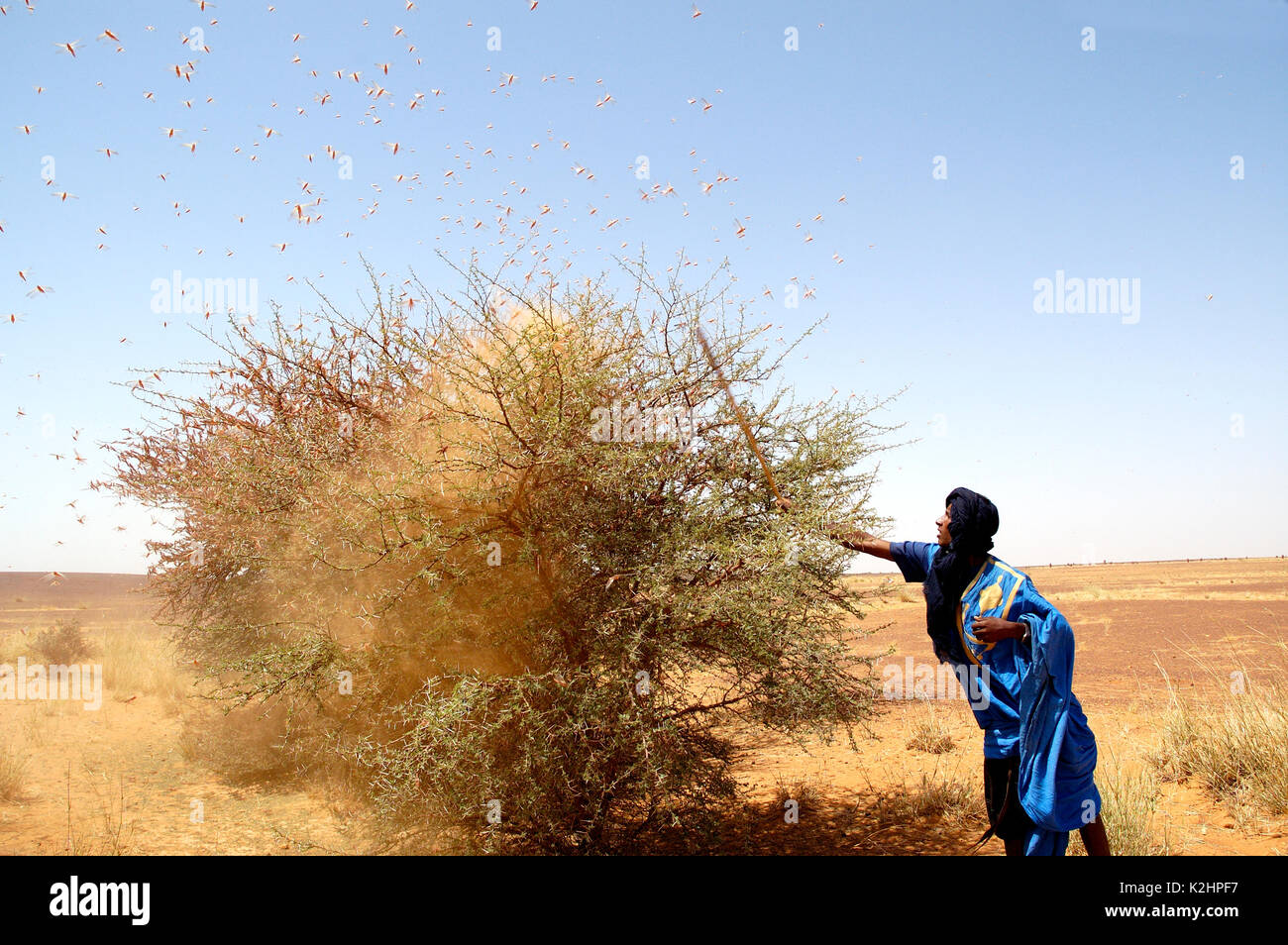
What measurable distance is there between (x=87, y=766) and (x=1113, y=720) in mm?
11769

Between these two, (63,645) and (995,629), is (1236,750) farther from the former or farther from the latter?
(63,645)

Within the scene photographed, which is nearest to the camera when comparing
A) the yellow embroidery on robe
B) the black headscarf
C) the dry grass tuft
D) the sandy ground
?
the yellow embroidery on robe

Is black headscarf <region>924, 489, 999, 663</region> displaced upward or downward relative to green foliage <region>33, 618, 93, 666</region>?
upward

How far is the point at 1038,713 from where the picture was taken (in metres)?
4.13

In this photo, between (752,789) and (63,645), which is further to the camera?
(63,645)

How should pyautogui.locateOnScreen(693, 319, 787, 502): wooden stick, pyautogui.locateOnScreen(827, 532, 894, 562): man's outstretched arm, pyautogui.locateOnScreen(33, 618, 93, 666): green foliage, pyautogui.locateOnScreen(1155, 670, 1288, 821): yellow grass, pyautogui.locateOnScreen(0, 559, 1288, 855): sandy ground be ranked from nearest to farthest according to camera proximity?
pyautogui.locateOnScreen(827, 532, 894, 562): man's outstretched arm
pyautogui.locateOnScreen(693, 319, 787, 502): wooden stick
pyautogui.locateOnScreen(0, 559, 1288, 855): sandy ground
pyautogui.locateOnScreen(1155, 670, 1288, 821): yellow grass
pyautogui.locateOnScreen(33, 618, 93, 666): green foliage

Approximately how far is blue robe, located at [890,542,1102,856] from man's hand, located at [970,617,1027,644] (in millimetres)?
56

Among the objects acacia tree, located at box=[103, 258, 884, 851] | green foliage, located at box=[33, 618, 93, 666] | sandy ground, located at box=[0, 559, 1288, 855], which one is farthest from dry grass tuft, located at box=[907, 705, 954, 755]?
green foliage, located at box=[33, 618, 93, 666]

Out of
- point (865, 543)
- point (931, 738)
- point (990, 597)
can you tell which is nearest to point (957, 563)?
point (990, 597)

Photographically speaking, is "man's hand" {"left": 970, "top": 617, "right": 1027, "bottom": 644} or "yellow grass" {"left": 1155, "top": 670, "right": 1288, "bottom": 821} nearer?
"man's hand" {"left": 970, "top": 617, "right": 1027, "bottom": 644}

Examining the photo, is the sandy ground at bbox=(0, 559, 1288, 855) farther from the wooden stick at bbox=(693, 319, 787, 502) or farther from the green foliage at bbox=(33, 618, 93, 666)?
the green foliage at bbox=(33, 618, 93, 666)

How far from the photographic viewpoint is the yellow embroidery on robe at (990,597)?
4293 millimetres

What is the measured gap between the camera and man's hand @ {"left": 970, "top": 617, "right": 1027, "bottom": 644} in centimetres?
416

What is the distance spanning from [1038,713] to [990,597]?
2.00 ft
